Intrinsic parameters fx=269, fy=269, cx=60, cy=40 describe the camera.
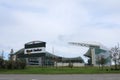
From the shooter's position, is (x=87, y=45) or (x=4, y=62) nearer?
(x=4, y=62)

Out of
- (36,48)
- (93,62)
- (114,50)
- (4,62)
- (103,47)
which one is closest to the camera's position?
(4,62)

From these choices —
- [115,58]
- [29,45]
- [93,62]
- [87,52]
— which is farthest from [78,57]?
[115,58]

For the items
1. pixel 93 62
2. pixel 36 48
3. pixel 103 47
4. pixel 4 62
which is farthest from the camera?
pixel 103 47

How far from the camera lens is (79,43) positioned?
155 m

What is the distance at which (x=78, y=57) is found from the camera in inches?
6412

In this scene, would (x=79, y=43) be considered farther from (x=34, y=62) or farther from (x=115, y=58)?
(x=115, y=58)

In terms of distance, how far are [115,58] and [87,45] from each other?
90.2 m

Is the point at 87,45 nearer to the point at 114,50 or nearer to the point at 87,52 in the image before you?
the point at 87,52

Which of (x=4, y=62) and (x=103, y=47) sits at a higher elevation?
(x=103, y=47)

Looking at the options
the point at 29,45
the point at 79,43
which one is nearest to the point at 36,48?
the point at 29,45

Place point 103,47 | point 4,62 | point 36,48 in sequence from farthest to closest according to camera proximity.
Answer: point 103,47 → point 36,48 → point 4,62

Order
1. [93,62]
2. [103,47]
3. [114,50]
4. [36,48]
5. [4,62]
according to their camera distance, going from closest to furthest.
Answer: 1. [4,62]
2. [114,50]
3. [36,48]
4. [93,62]
5. [103,47]

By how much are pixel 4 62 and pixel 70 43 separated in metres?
102

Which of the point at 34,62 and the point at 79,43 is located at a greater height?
the point at 79,43
